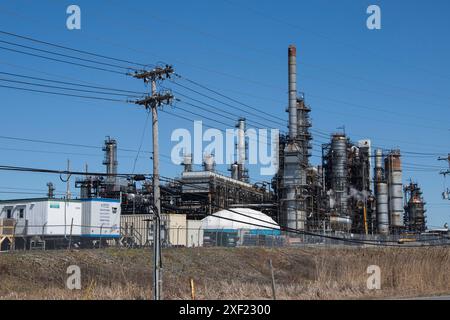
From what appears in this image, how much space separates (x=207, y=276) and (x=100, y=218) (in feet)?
49.4

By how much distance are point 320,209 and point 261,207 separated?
8366 mm

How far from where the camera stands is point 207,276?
46594mm

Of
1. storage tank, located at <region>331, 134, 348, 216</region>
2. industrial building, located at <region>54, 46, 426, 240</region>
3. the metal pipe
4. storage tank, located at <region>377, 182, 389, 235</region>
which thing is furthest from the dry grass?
the metal pipe

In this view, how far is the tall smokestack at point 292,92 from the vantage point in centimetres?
8600

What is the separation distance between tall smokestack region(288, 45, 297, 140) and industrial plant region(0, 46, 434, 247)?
0.45 feet

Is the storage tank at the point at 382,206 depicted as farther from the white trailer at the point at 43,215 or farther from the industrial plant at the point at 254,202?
the white trailer at the point at 43,215

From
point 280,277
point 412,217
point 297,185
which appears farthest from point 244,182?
point 280,277

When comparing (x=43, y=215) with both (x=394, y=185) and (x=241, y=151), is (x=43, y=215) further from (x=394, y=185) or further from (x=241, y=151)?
(x=394, y=185)

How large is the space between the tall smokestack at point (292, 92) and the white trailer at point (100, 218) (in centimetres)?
3406

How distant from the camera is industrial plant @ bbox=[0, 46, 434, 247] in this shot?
185ft

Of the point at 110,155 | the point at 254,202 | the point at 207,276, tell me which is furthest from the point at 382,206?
the point at 207,276

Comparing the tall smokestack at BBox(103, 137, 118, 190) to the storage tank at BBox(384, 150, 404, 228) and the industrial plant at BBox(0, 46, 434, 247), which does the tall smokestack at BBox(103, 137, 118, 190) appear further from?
the storage tank at BBox(384, 150, 404, 228)
